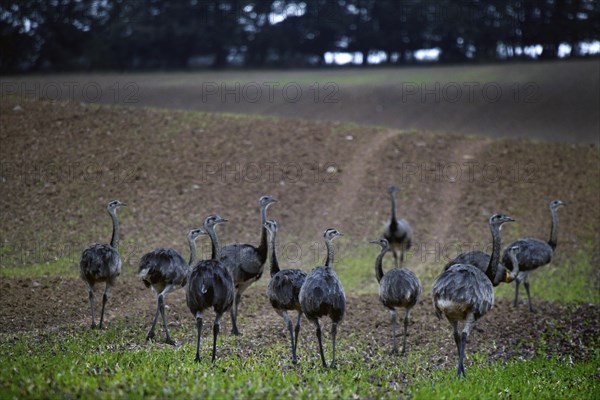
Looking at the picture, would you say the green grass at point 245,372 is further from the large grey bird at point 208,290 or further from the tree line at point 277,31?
the tree line at point 277,31

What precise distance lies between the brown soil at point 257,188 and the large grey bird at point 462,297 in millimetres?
4064

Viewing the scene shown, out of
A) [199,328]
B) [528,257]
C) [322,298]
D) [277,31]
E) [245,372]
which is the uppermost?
[277,31]

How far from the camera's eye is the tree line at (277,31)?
4891 cm

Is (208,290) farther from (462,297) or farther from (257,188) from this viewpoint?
(257,188)

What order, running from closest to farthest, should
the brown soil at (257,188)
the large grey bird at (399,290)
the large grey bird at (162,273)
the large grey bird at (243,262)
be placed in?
the large grey bird at (399,290) → the large grey bird at (162,273) → the large grey bird at (243,262) → the brown soil at (257,188)

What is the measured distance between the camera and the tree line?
48.9 meters

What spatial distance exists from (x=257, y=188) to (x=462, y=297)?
17234 mm

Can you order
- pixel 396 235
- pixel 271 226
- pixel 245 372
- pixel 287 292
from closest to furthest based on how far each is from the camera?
pixel 245 372, pixel 287 292, pixel 271 226, pixel 396 235

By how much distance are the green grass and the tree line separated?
39167 millimetres

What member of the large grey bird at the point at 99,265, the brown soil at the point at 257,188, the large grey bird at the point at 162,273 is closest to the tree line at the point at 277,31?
the brown soil at the point at 257,188

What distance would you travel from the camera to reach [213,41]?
52.6 meters

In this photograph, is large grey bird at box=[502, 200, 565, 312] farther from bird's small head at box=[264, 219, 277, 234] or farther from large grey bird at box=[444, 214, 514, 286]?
bird's small head at box=[264, 219, 277, 234]

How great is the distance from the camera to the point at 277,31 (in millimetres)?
52594

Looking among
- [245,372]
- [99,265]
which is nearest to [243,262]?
[99,265]
